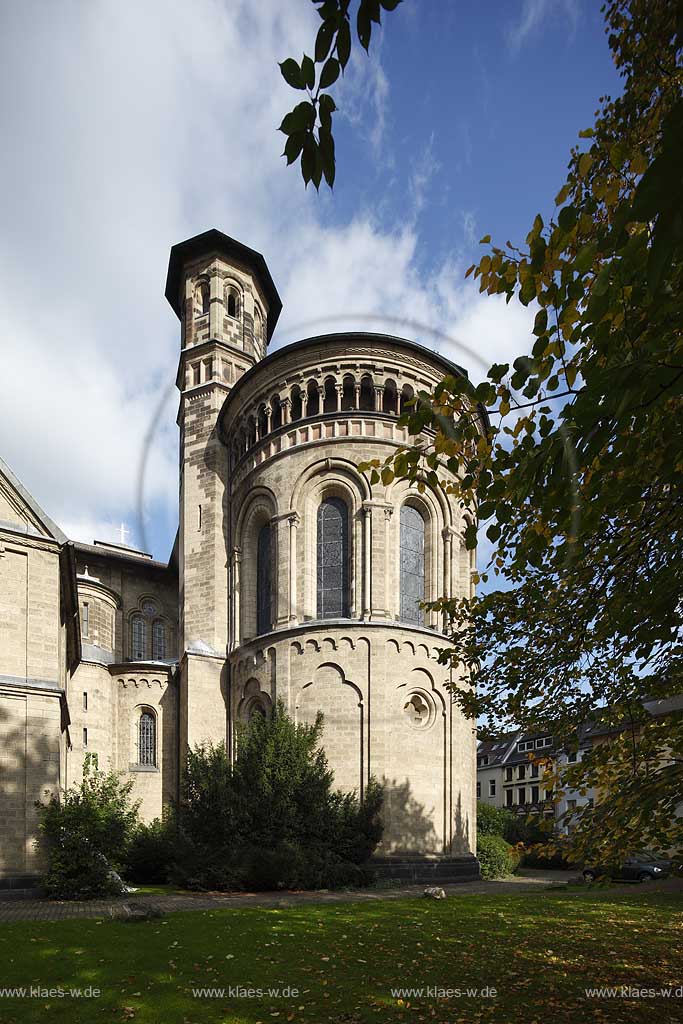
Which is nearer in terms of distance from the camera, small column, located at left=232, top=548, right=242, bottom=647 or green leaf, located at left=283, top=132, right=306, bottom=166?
green leaf, located at left=283, top=132, right=306, bottom=166

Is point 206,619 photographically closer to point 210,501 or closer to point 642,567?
point 210,501

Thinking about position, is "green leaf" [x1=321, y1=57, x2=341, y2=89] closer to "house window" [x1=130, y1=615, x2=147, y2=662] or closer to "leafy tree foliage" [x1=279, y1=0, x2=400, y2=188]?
"leafy tree foliage" [x1=279, y1=0, x2=400, y2=188]

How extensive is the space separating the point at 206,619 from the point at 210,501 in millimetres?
4945

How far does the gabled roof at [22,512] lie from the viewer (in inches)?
903

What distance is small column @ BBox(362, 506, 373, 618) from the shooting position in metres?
27.8

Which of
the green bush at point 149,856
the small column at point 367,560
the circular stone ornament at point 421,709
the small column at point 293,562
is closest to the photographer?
the green bush at point 149,856

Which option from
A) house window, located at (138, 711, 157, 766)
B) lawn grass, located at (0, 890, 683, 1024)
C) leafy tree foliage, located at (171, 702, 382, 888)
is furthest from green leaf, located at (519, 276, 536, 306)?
house window, located at (138, 711, 157, 766)

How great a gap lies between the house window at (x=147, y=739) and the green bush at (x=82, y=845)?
37.5 feet

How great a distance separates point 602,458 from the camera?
5.82 m

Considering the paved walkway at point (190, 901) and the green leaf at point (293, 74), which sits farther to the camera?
the paved walkway at point (190, 901)

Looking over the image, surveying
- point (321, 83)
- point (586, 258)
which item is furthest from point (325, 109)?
point (586, 258)

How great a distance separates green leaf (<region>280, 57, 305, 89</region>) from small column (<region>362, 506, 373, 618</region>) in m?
24.6

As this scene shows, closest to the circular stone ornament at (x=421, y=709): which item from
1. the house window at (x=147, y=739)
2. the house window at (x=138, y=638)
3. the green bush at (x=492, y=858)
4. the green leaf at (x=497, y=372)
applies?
the green bush at (x=492, y=858)

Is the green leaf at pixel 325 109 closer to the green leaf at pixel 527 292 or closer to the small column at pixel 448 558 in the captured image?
the green leaf at pixel 527 292
